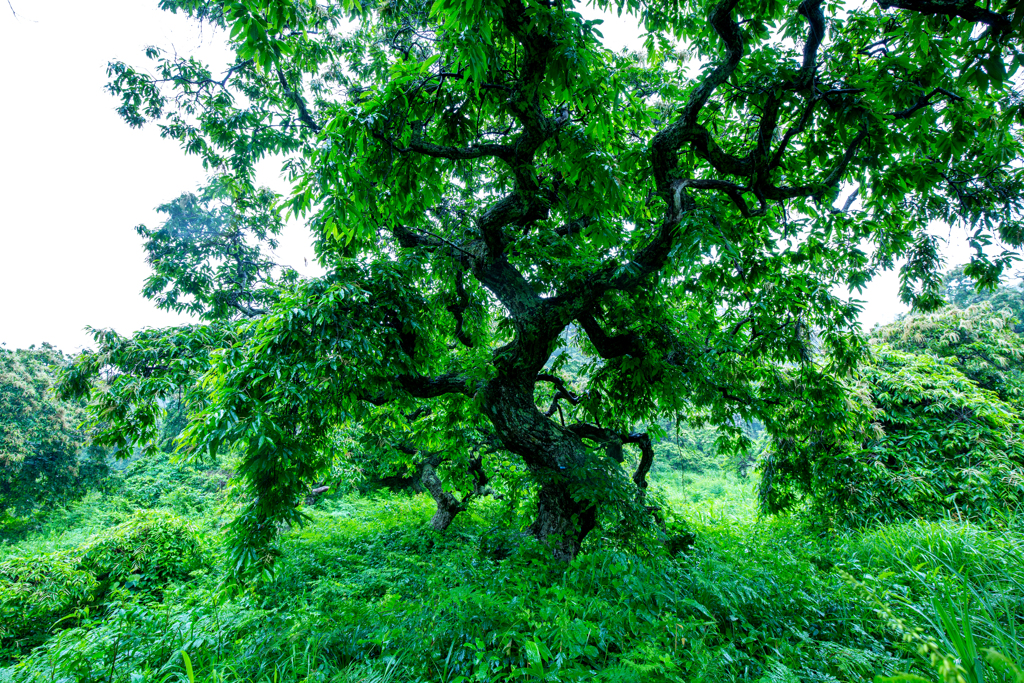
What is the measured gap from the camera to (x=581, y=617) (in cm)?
262

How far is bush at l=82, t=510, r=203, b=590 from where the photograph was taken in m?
6.01

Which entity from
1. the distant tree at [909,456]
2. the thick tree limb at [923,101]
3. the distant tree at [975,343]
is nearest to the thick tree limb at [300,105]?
the thick tree limb at [923,101]

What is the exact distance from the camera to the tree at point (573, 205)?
8.23 feet

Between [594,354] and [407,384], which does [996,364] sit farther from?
[407,384]

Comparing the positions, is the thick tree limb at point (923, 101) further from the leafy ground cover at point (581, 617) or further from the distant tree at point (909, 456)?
the distant tree at point (909, 456)

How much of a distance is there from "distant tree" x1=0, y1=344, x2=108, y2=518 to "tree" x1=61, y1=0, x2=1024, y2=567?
36.4 feet

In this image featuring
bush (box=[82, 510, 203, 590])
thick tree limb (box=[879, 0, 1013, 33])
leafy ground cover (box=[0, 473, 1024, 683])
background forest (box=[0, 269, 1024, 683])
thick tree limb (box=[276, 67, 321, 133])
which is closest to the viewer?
thick tree limb (box=[879, 0, 1013, 33])

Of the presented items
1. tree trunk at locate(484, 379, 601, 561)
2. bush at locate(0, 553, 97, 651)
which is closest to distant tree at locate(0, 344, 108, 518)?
bush at locate(0, 553, 97, 651)

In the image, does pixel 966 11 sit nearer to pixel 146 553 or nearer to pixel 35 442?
pixel 146 553

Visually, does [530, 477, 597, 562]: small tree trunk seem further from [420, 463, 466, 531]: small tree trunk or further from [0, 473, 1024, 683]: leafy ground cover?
[420, 463, 466, 531]: small tree trunk

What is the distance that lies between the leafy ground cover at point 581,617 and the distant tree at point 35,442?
890 cm

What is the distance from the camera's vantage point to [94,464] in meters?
12.8

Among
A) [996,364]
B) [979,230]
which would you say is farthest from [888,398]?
[979,230]

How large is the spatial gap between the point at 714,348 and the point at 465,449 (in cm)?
325
